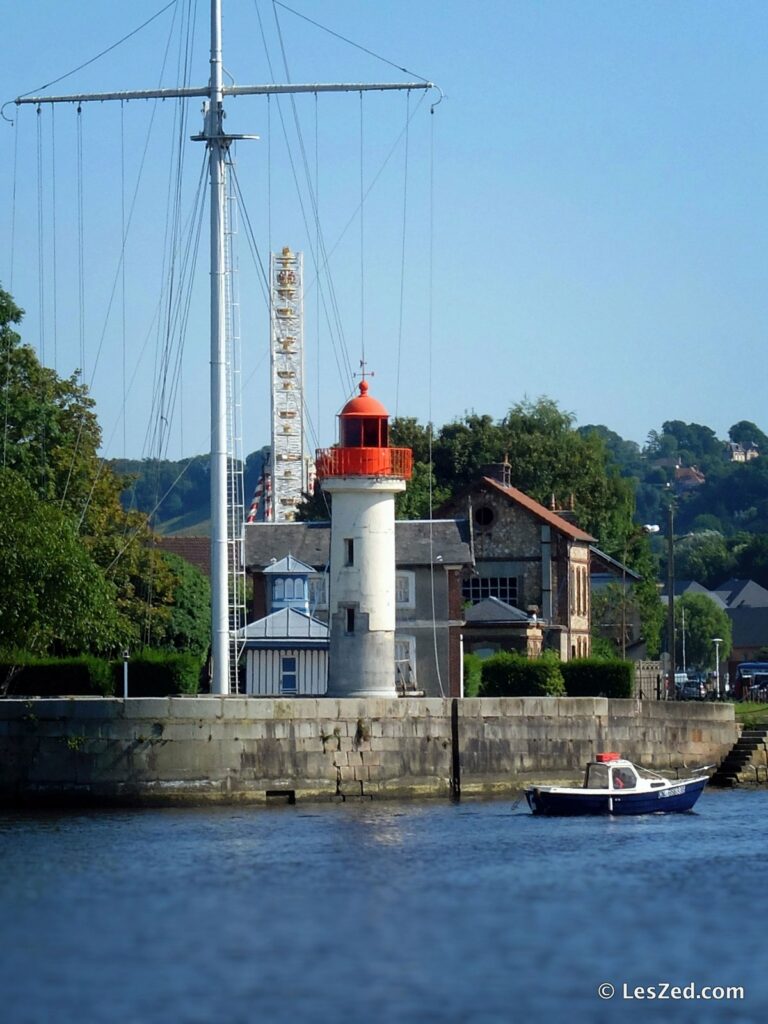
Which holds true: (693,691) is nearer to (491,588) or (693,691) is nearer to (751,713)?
(491,588)

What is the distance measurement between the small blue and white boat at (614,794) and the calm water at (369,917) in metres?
1.08

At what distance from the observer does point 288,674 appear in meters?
60.7

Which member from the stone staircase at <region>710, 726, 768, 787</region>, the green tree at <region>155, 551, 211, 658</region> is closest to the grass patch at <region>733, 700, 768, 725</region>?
the stone staircase at <region>710, 726, 768, 787</region>

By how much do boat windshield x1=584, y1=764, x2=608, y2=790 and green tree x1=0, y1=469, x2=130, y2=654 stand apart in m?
14.3

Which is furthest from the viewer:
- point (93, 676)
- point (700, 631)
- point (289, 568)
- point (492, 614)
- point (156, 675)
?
point (700, 631)

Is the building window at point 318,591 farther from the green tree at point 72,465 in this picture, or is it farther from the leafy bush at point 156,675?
the leafy bush at point 156,675

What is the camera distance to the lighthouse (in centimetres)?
5000

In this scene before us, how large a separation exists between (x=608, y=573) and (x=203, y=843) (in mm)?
66878

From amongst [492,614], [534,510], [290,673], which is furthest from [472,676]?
[534,510]

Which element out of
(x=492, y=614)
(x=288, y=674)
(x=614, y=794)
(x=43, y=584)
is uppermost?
(x=492, y=614)

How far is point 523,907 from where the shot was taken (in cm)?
3127

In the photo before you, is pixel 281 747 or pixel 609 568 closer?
pixel 281 747

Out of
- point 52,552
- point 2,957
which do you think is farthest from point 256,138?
point 2,957

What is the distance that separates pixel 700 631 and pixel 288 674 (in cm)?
8780
